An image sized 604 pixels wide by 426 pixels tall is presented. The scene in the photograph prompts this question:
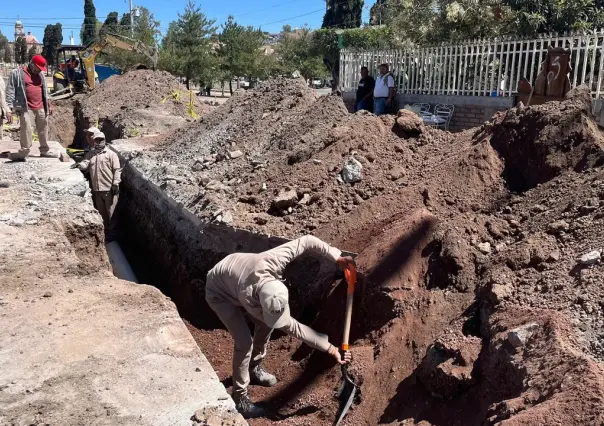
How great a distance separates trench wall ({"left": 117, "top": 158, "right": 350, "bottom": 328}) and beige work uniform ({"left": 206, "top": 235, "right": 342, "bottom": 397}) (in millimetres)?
1024

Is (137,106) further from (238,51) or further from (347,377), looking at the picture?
(238,51)

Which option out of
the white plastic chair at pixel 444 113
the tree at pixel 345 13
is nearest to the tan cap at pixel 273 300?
the white plastic chair at pixel 444 113

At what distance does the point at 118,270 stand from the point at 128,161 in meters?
3.09

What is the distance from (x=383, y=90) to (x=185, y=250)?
5.85 m

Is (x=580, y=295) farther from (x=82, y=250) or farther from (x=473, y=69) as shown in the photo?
(x=473, y=69)

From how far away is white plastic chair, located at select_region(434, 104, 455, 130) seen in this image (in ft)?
37.1

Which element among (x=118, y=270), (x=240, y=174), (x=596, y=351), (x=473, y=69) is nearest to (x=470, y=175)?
(x=596, y=351)

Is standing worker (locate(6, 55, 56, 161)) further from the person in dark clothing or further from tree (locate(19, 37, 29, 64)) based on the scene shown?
tree (locate(19, 37, 29, 64))

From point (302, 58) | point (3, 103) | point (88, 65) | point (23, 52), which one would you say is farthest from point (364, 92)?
point (23, 52)

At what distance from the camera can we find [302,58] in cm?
3659

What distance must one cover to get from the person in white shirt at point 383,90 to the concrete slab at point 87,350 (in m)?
7.24

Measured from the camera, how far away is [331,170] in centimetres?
678

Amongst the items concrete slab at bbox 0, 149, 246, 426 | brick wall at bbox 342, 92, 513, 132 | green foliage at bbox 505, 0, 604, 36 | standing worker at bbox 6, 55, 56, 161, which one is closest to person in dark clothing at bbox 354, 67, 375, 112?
brick wall at bbox 342, 92, 513, 132

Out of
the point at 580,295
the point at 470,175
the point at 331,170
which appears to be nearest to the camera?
the point at 580,295
